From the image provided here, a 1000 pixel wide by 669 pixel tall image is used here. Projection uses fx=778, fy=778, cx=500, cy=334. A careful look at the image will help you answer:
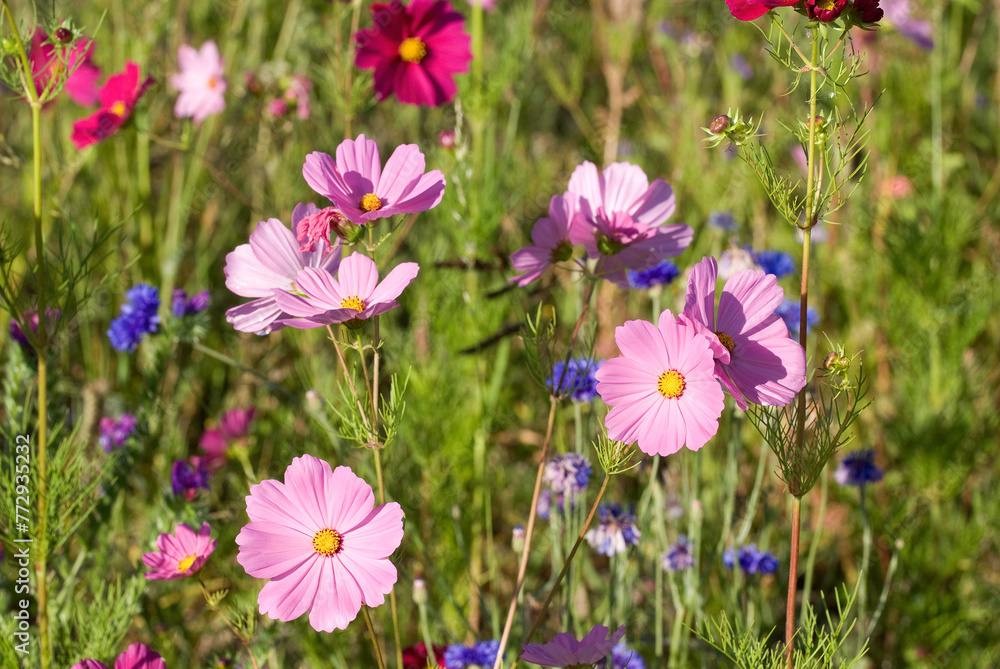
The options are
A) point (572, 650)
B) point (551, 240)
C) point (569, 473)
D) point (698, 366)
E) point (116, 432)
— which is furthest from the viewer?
point (116, 432)

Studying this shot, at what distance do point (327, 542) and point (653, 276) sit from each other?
0.70 metres

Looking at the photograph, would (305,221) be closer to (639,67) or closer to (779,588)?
(779,588)

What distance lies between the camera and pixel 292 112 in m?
1.72

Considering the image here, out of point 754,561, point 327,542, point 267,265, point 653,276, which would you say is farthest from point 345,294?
point 754,561

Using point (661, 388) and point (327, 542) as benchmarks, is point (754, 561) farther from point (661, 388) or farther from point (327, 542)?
point (327, 542)

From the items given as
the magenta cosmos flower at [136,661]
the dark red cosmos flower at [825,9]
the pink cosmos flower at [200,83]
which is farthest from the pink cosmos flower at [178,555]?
the pink cosmos flower at [200,83]

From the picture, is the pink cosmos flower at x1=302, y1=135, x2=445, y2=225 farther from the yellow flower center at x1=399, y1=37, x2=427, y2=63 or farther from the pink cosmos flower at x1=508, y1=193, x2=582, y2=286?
the yellow flower center at x1=399, y1=37, x2=427, y2=63

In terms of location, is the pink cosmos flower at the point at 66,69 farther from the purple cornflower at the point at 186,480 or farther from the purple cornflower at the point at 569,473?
the purple cornflower at the point at 569,473

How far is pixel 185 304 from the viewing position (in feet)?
4.25

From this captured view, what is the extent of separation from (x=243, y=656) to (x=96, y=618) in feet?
0.93

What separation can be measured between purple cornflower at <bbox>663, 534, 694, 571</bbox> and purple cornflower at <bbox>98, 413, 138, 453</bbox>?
884 mm

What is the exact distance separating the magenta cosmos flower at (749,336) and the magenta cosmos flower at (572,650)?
276 millimetres

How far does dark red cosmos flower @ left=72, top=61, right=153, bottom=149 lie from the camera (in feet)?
4.29

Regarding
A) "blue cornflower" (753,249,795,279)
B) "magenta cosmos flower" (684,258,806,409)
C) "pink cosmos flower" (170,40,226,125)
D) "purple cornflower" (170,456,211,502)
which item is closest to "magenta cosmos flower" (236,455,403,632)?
"magenta cosmos flower" (684,258,806,409)
